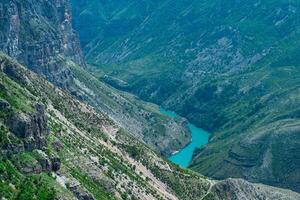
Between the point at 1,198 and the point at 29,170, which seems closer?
the point at 1,198

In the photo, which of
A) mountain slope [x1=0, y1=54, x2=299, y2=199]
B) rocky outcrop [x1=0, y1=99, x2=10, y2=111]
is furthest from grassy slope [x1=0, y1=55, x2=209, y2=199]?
rocky outcrop [x1=0, y1=99, x2=10, y2=111]

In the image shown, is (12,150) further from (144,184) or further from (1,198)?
(144,184)

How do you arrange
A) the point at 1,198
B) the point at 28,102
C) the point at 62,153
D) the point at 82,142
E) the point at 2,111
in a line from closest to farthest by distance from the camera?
the point at 1,198 → the point at 2,111 → the point at 28,102 → the point at 62,153 → the point at 82,142

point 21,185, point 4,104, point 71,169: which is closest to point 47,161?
point 21,185

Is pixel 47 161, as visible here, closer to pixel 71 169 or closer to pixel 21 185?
pixel 21 185

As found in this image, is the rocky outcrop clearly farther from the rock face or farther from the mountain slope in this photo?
the rock face

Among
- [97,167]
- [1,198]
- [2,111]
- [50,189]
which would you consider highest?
[97,167]

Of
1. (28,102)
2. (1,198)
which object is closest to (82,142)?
(28,102)

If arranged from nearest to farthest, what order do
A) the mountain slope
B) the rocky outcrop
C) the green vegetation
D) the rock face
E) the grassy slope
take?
1. the green vegetation
2. the grassy slope
3. the mountain slope
4. the rock face
5. the rocky outcrop

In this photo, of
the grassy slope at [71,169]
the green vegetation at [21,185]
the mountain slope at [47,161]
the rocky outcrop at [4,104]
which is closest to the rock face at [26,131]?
the mountain slope at [47,161]

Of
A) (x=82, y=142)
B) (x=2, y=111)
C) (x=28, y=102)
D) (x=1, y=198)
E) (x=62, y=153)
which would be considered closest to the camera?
(x=1, y=198)

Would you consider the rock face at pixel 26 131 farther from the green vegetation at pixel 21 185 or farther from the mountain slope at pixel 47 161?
the green vegetation at pixel 21 185
